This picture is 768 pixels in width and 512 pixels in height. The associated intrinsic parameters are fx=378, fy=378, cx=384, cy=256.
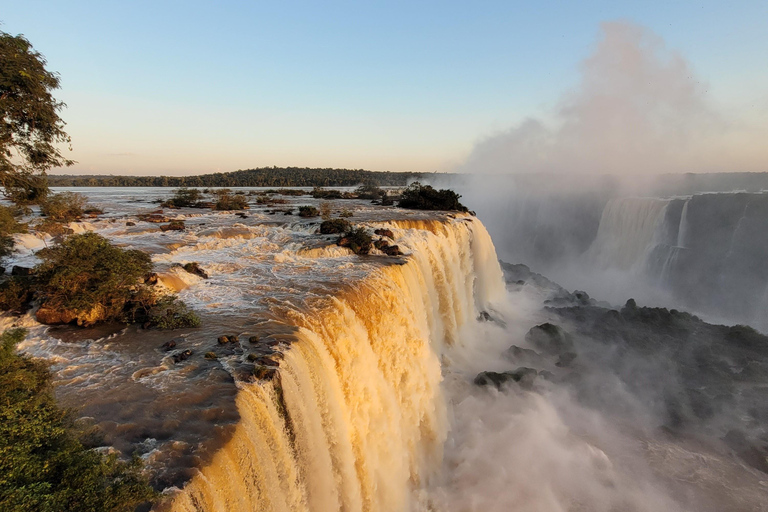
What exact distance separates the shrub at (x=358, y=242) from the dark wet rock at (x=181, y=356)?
772 cm

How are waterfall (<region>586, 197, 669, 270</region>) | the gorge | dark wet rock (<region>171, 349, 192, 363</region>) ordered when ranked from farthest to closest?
waterfall (<region>586, 197, 669, 270</region>)
dark wet rock (<region>171, 349, 192, 363</region>)
the gorge

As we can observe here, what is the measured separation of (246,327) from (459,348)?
9.87m

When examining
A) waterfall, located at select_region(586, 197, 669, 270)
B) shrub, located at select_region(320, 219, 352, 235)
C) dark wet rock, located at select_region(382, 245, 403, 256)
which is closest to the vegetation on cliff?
dark wet rock, located at select_region(382, 245, 403, 256)

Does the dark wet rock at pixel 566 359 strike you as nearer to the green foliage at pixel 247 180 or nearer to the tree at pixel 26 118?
the tree at pixel 26 118

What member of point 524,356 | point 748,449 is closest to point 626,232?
point 524,356

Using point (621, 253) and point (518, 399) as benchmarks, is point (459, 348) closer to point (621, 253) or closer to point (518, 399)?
point (518, 399)

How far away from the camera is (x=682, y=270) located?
26.8 metres

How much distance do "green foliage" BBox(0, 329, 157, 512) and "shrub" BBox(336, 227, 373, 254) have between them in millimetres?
9921

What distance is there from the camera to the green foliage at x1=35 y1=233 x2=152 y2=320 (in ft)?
24.9

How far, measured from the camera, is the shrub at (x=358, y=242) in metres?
13.6

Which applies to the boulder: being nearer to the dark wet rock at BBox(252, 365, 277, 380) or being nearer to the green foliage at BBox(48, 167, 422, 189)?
the dark wet rock at BBox(252, 365, 277, 380)

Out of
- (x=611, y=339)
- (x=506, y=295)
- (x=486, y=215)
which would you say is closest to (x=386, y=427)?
(x=611, y=339)

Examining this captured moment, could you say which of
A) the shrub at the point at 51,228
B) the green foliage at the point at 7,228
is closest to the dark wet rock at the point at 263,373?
the green foliage at the point at 7,228

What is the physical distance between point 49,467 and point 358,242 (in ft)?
36.0
